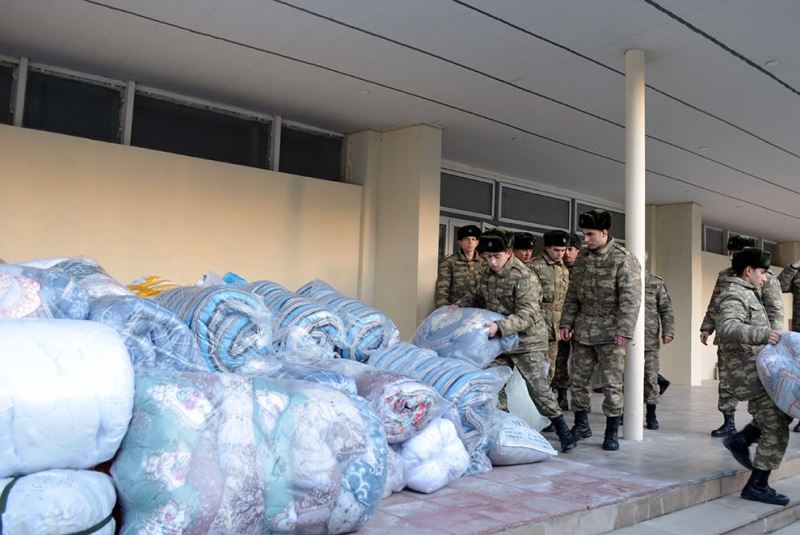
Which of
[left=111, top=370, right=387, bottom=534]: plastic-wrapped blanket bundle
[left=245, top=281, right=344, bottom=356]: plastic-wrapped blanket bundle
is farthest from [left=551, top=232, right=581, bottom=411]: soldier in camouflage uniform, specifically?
[left=111, top=370, right=387, bottom=534]: plastic-wrapped blanket bundle

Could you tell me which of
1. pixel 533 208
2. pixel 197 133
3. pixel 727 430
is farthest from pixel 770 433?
pixel 533 208

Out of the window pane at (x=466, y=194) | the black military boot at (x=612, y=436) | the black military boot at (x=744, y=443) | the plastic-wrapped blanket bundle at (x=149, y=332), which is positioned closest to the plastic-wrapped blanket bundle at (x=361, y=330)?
the plastic-wrapped blanket bundle at (x=149, y=332)

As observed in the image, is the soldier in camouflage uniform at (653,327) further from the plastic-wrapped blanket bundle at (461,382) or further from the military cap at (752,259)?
the plastic-wrapped blanket bundle at (461,382)

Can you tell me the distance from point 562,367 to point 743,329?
2327 mm

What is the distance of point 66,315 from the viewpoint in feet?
8.76

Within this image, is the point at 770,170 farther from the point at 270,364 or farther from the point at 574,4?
the point at 270,364

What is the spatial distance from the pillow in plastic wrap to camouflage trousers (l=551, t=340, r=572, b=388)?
2698 millimetres

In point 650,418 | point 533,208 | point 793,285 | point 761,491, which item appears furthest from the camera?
point 533,208

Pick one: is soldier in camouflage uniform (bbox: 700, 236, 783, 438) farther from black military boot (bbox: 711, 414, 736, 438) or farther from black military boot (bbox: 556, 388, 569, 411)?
black military boot (bbox: 556, 388, 569, 411)

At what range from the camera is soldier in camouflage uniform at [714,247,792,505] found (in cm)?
356

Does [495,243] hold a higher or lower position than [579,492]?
higher

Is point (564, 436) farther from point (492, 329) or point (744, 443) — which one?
point (744, 443)

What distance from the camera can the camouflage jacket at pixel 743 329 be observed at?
3.65 metres

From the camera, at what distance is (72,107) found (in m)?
5.29
